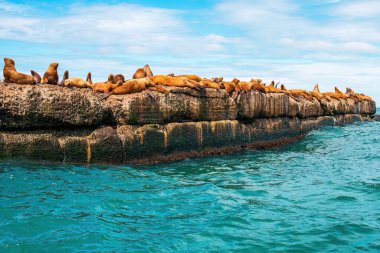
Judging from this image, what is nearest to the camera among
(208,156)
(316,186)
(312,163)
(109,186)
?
(109,186)

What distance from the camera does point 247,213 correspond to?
20.7ft

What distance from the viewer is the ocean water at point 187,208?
502cm

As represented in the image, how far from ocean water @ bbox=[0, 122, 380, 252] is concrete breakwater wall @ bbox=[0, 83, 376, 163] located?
55cm

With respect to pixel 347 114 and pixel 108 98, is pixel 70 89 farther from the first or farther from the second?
pixel 347 114

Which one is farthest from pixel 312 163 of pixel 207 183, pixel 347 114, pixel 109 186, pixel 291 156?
pixel 347 114

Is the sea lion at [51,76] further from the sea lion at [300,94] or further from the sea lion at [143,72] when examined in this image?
the sea lion at [300,94]

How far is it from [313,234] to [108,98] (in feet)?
22.3

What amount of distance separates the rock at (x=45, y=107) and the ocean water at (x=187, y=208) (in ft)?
3.08

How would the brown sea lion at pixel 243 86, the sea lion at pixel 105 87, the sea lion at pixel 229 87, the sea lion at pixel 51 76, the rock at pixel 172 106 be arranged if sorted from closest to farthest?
the sea lion at pixel 51 76 < the rock at pixel 172 106 < the sea lion at pixel 105 87 < the sea lion at pixel 229 87 < the brown sea lion at pixel 243 86

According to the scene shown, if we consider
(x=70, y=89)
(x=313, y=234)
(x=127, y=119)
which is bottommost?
(x=313, y=234)

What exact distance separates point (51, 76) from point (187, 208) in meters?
5.70

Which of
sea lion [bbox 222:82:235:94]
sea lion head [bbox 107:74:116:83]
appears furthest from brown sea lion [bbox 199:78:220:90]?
sea lion head [bbox 107:74:116:83]

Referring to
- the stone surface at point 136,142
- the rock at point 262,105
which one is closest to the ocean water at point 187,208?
the stone surface at point 136,142

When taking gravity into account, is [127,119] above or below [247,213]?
above
